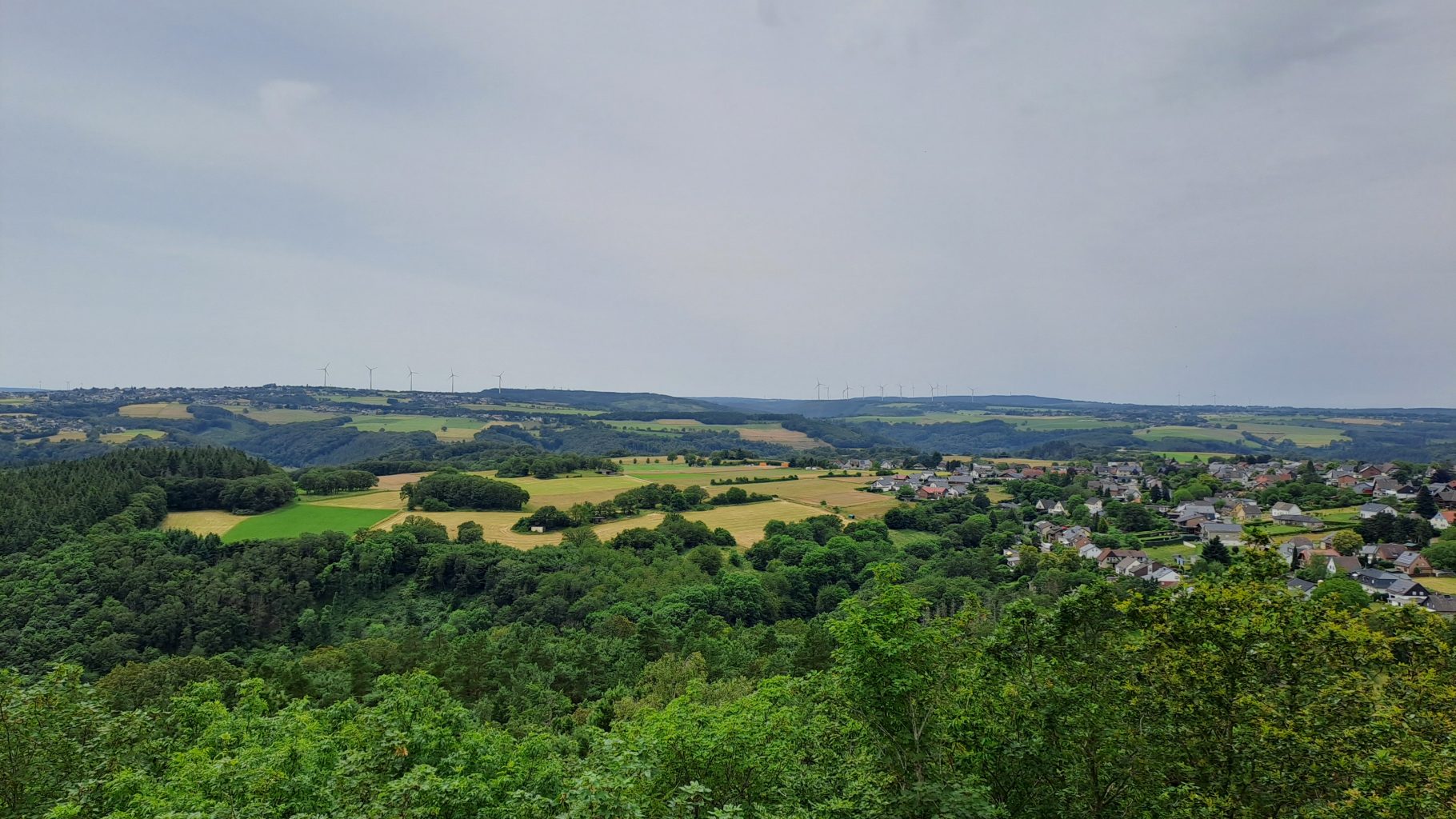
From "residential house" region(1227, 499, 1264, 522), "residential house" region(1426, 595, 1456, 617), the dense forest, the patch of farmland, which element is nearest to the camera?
the dense forest

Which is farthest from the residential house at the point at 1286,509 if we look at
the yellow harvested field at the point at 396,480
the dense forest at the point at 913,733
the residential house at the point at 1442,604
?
the yellow harvested field at the point at 396,480

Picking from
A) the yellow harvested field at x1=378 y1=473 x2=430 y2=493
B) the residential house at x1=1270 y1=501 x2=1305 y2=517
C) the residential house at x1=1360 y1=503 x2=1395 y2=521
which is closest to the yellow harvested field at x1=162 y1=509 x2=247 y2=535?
the yellow harvested field at x1=378 y1=473 x2=430 y2=493

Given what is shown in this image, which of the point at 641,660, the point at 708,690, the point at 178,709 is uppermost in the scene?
the point at 178,709

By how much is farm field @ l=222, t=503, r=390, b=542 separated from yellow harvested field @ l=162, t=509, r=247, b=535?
1055 mm

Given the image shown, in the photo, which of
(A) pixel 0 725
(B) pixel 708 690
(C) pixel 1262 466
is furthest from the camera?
(C) pixel 1262 466

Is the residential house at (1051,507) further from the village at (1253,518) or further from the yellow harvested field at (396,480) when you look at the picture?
the yellow harvested field at (396,480)

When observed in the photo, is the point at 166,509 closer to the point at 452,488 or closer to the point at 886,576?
the point at 452,488

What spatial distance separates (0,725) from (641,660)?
123ft

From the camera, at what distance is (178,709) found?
24875 millimetres

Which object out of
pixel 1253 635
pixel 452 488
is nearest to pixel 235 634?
pixel 452 488

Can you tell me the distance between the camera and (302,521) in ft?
279

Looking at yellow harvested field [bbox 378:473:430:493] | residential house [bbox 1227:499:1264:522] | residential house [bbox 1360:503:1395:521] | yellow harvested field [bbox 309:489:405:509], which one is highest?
residential house [bbox 1360:503:1395:521]

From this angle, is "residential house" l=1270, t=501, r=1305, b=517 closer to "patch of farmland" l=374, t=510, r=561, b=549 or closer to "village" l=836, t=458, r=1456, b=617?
"village" l=836, t=458, r=1456, b=617

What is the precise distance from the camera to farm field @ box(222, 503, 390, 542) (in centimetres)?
7925
